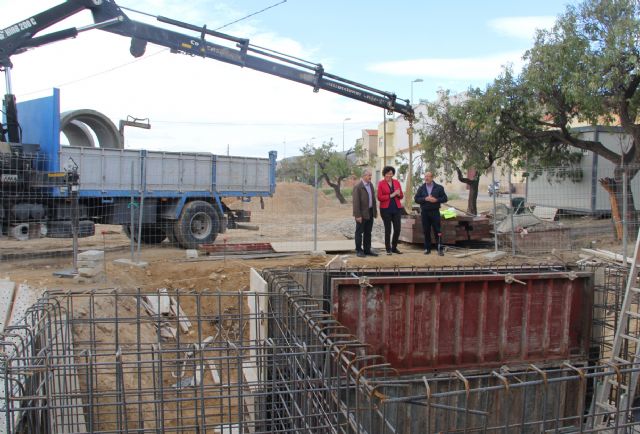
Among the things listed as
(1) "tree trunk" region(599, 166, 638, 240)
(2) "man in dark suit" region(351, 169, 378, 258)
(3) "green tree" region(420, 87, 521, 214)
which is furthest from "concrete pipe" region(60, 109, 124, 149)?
(1) "tree trunk" region(599, 166, 638, 240)

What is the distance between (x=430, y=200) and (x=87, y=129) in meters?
7.60

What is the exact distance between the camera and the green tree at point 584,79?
13273 mm

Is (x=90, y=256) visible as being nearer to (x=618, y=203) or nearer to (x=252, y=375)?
(x=252, y=375)

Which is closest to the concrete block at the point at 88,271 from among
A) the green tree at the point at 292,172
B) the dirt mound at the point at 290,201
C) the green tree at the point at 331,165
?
the dirt mound at the point at 290,201

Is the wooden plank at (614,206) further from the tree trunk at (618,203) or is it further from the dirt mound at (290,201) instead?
the dirt mound at (290,201)

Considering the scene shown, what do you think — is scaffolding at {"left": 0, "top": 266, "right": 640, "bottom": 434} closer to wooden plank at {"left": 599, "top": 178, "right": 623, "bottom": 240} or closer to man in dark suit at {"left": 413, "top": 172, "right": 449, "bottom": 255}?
man in dark suit at {"left": 413, "top": 172, "right": 449, "bottom": 255}

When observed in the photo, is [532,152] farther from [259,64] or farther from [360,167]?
[360,167]

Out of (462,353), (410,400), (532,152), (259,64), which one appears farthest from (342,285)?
(532,152)

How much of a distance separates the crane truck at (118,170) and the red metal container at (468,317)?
19.6 ft

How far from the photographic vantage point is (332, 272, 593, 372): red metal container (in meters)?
6.38

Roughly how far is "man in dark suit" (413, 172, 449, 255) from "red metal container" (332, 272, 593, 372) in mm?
4354

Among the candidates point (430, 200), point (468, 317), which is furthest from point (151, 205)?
point (468, 317)

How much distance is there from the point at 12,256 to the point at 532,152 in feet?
47.5

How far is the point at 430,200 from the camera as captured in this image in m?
11.1
